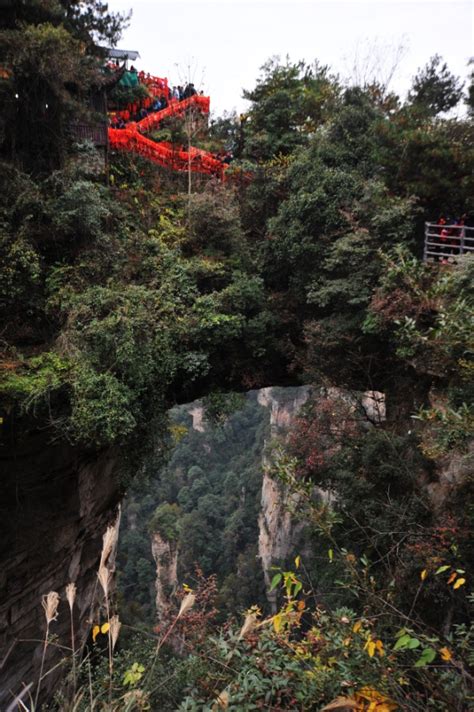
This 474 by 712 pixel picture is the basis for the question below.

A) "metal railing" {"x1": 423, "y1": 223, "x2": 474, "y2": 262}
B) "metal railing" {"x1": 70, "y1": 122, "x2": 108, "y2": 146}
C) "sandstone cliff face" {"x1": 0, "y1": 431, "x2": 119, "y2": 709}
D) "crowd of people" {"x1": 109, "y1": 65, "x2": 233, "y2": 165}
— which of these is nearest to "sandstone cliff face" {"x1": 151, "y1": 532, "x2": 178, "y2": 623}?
"sandstone cliff face" {"x1": 0, "y1": 431, "x2": 119, "y2": 709}

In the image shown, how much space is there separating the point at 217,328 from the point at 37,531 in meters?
4.59

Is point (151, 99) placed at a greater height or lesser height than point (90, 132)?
greater

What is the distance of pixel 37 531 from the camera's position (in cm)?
719

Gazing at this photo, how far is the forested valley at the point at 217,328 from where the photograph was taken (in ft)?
18.8

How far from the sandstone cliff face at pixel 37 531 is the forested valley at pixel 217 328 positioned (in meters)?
0.04

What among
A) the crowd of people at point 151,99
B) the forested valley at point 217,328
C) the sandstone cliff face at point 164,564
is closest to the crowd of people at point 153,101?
the crowd of people at point 151,99

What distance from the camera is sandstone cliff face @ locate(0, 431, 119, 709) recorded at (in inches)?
262

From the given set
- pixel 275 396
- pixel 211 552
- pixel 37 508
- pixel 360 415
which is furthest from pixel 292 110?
pixel 211 552

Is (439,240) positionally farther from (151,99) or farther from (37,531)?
(151,99)

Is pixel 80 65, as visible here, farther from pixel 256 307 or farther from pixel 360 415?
pixel 360 415

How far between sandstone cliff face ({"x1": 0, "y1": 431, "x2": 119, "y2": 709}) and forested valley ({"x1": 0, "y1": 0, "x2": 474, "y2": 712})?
1.5 inches

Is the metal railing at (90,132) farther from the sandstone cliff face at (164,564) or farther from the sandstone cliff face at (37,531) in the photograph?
the sandstone cliff face at (164,564)

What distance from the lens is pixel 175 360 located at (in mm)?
7637

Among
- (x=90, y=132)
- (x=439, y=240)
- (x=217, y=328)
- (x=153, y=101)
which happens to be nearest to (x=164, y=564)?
(x=217, y=328)
